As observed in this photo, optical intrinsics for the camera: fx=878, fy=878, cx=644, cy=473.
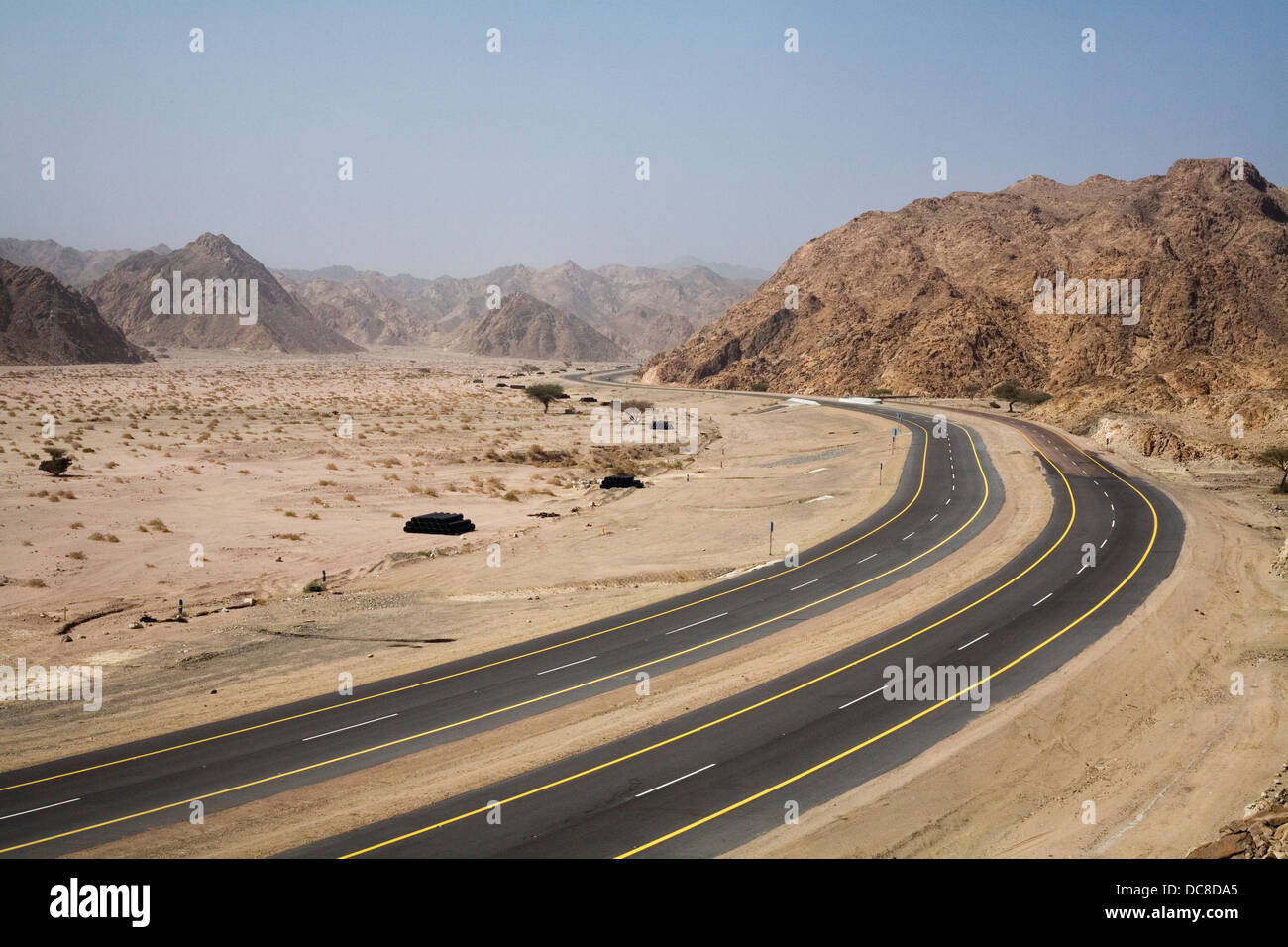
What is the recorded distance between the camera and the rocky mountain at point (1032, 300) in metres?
117

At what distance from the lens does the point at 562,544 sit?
4341 cm

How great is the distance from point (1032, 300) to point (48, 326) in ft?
586

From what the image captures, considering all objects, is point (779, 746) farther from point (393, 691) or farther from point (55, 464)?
point (55, 464)

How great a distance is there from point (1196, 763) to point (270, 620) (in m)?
28.3

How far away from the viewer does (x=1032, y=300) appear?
12912 centimetres

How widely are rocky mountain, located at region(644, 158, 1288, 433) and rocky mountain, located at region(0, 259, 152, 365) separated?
371 ft

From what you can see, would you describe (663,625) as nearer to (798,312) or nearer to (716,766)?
(716,766)

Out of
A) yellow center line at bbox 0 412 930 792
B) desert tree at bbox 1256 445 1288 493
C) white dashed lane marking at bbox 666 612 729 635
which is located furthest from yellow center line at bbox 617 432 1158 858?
desert tree at bbox 1256 445 1288 493

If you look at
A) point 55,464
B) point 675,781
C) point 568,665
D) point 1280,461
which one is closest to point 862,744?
point 675,781

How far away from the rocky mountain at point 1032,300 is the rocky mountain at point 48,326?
11301 centimetres

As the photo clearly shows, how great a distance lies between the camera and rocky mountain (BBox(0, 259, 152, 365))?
165 metres
